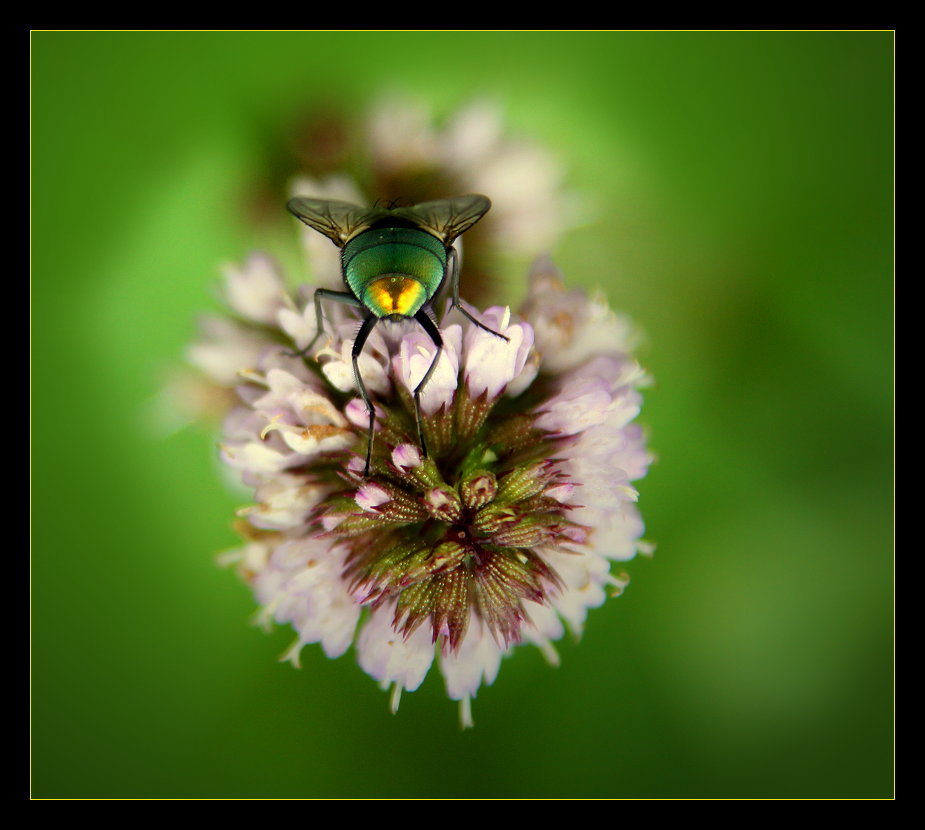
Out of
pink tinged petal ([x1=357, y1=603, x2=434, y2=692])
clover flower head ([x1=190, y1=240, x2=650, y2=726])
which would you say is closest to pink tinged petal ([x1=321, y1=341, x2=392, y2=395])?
clover flower head ([x1=190, y1=240, x2=650, y2=726])

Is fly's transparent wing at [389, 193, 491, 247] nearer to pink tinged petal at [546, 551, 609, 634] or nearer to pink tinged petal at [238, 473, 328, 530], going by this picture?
pink tinged petal at [238, 473, 328, 530]

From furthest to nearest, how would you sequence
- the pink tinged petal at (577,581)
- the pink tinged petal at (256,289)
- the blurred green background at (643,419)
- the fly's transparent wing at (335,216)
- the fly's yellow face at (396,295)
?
the blurred green background at (643,419) → the pink tinged petal at (256,289) → the pink tinged petal at (577,581) → the fly's transparent wing at (335,216) → the fly's yellow face at (396,295)

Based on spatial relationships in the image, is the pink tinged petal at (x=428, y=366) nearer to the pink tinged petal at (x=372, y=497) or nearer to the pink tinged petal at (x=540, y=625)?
the pink tinged petal at (x=372, y=497)

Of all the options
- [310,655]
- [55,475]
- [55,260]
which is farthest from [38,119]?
[310,655]

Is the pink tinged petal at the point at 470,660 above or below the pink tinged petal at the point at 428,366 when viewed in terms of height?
below

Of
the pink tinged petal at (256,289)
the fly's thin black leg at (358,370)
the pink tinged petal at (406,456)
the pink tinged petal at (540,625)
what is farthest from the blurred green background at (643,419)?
the pink tinged petal at (406,456)

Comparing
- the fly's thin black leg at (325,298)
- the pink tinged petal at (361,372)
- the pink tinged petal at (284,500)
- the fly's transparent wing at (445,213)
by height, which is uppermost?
the fly's transparent wing at (445,213)

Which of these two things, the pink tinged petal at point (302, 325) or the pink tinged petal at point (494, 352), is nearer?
the pink tinged petal at point (494, 352)
